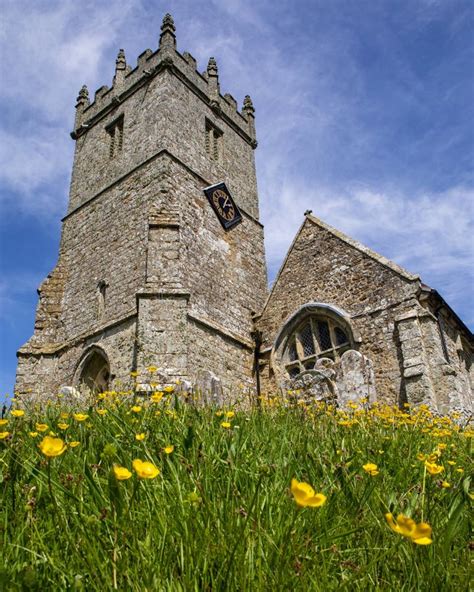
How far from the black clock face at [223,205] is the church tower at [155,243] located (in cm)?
4

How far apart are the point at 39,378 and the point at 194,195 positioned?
23.6ft

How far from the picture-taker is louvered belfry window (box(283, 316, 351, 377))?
11913 millimetres

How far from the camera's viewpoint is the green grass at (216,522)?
155cm

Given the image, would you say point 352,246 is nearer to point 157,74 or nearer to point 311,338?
point 311,338

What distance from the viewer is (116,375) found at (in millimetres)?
12023

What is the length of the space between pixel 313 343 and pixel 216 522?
35.8 ft

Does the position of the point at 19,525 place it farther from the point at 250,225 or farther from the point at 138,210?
the point at 250,225

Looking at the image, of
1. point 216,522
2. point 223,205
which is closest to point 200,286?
point 223,205

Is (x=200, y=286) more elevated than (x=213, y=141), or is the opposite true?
(x=213, y=141)

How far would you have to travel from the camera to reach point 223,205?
1569 cm

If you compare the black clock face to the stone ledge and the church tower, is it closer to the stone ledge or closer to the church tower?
the church tower

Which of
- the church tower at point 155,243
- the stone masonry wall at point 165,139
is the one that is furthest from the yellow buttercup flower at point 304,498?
the stone masonry wall at point 165,139

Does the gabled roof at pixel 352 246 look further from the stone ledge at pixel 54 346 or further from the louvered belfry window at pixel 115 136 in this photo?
the louvered belfry window at pixel 115 136

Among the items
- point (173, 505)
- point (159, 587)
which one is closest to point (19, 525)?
point (173, 505)
